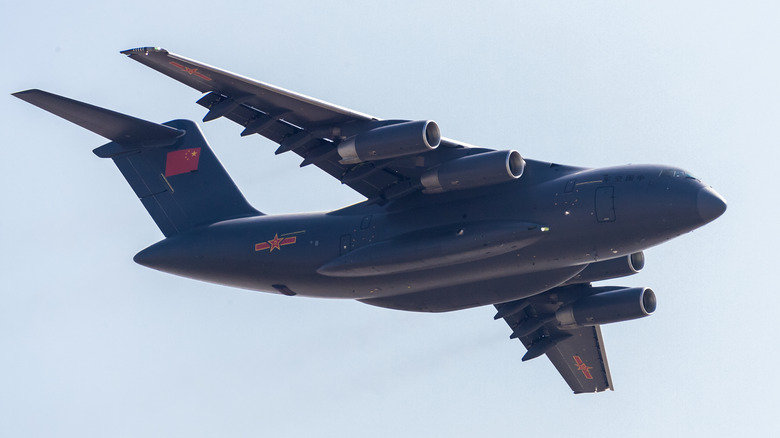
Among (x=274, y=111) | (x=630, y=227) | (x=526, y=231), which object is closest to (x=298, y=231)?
(x=274, y=111)

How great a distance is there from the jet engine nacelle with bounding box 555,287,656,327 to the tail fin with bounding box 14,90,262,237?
206 inches

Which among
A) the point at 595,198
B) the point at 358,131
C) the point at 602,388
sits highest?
the point at 358,131

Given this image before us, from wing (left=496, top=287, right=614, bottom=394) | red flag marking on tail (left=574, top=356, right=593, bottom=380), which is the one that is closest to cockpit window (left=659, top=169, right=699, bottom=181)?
wing (left=496, top=287, right=614, bottom=394)

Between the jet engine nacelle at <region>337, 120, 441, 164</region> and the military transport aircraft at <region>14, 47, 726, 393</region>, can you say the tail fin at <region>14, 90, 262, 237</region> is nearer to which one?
the military transport aircraft at <region>14, 47, 726, 393</region>

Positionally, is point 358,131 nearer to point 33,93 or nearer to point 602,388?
point 33,93

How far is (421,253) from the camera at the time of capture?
16375mm

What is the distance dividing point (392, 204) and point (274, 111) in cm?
215

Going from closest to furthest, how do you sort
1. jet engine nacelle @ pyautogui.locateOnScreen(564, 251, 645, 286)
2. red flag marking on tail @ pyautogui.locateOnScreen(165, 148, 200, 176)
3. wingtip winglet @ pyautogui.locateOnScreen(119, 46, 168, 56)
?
wingtip winglet @ pyautogui.locateOnScreen(119, 46, 168, 56)
jet engine nacelle @ pyautogui.locateOnScreen(564, 251, 645, 286)
red flag marking on tail @ pyautogui.locateOnScreen(165, 148, 200, 176)

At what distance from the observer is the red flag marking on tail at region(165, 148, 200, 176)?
1945cm

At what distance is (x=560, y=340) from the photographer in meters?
20.1

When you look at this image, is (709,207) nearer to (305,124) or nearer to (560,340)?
(560,340)

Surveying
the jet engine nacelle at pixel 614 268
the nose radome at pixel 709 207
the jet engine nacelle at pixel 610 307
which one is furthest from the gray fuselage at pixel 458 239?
the jet engine nacelle at pixel 610 307

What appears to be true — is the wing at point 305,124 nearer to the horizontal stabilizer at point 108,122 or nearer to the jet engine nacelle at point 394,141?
the jet engine nacelle at point 394,141

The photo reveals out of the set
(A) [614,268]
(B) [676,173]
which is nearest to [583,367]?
(A) [614,268]
